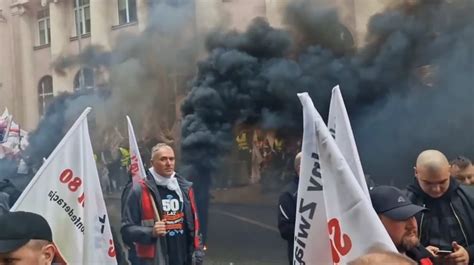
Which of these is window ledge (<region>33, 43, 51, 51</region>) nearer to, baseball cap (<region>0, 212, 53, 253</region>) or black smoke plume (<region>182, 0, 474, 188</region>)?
black smoke plume (<region>182, 0, 474, 188</region>)

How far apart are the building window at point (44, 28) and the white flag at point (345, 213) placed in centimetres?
985

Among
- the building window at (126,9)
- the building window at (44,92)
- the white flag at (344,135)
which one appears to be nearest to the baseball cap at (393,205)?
the white flag at (344,135)

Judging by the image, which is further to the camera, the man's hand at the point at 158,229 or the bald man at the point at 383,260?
the man's hand at the point at 158,229

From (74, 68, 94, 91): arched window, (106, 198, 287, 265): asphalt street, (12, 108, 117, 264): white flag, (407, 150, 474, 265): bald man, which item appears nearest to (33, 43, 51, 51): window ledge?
(74, 68, 94, 91): arched window

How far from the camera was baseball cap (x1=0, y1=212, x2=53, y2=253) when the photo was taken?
2115mm

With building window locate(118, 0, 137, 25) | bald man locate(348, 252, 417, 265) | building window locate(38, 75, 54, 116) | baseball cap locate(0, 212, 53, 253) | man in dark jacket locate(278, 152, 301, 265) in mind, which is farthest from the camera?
building window locate(38, 75, 54, 116)

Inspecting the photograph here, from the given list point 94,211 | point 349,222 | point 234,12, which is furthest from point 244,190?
point 349,222

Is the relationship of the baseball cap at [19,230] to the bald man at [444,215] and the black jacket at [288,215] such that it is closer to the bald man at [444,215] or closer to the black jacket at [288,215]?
the bald man at [444,215]

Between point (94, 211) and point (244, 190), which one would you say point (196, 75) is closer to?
point (244, 190)

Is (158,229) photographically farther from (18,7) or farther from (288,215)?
(18,7)

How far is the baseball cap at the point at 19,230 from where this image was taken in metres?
2.12

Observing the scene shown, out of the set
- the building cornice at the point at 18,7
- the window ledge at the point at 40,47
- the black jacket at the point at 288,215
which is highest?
the building cornice at the point at 18,7

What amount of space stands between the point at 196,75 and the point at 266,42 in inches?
50.4

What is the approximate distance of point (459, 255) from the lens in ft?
10.2
